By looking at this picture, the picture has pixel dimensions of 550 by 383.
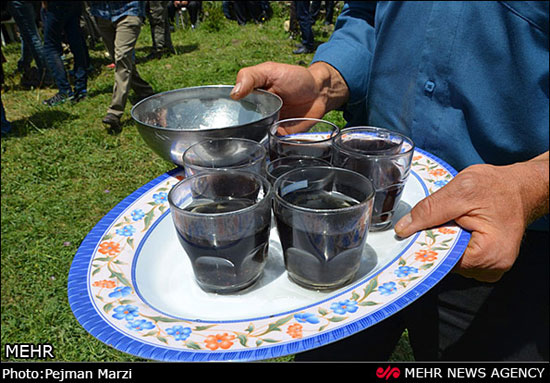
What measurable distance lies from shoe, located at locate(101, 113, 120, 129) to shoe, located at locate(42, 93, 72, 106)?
154 cm

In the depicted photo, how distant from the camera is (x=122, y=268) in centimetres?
117

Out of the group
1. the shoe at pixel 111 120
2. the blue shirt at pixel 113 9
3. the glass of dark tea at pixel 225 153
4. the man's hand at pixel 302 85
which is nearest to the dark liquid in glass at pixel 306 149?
the glass of dark tea at pixel 225 153

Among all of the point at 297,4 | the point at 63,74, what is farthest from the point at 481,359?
the point at 297,4

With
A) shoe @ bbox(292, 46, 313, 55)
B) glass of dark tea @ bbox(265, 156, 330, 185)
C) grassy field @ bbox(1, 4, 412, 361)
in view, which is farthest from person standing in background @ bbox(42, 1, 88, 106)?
glass of dark tea @ bbox(265, 156, 330, 185)

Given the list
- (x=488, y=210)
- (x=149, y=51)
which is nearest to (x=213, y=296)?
(x=488, y=210)

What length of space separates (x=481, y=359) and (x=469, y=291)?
324 millimetres

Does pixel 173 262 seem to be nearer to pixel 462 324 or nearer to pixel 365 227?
pixel 365 227

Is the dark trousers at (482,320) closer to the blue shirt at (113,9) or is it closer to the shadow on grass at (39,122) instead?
the blue shirt at (113,9)

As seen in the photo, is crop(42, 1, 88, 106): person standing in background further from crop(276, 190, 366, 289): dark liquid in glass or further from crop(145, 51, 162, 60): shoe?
crop(276, 190, 366, 289): dark liquid in glass

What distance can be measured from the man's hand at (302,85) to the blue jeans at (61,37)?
5376mm

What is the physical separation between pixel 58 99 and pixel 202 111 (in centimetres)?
581

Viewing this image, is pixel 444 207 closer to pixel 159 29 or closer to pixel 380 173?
pixel 380 173

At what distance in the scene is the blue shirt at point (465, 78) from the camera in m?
1.31

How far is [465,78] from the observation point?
143 centimetres
